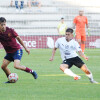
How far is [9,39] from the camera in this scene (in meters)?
11.2

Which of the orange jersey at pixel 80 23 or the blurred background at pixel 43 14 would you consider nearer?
the orange jersey at pixel 80 23

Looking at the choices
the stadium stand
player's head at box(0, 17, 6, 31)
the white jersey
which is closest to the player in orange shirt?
the stadium stand

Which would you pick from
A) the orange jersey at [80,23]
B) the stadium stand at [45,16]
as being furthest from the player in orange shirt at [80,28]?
the stadium stand at [45,16]

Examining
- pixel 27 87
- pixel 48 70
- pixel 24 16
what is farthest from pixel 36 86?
pixel 24 16

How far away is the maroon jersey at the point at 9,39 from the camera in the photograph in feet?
36.6

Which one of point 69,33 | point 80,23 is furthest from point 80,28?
point 69,33

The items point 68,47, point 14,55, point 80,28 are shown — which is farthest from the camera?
point 80,28

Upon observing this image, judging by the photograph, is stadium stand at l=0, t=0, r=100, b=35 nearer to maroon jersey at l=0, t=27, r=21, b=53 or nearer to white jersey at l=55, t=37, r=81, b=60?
white jersey at l=55, t=37, r=81, b=60

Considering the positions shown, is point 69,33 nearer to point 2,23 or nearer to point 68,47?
point 68,47

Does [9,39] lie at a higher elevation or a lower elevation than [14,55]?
higher

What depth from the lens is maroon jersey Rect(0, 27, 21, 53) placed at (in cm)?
1114

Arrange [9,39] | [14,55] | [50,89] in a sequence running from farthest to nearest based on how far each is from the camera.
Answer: [14,55] < [9,39] < [50,89]

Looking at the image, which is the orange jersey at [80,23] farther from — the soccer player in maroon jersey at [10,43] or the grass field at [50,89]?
the soccer player in maroon jersey at [10,43]

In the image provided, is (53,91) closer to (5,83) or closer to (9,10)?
(5,83)
